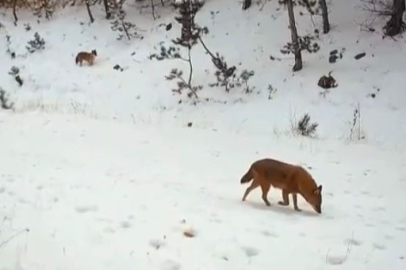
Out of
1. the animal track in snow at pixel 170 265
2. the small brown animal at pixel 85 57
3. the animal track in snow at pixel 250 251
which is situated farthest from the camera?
the small brown animal at pixel 85 57

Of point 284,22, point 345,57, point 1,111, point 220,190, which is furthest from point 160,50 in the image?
point 220,190

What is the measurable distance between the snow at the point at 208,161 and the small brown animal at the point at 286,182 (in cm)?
14

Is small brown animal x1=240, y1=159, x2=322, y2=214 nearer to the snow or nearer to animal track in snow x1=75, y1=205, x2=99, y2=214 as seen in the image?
the snow

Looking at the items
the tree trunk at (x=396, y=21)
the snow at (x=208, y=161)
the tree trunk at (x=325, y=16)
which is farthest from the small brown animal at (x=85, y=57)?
the tree trunk at (x=396, y=21)

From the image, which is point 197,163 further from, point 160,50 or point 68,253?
point 160,50

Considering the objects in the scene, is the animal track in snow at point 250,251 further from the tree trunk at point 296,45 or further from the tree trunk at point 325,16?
the tree trunk at point 325,16

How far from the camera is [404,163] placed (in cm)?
895

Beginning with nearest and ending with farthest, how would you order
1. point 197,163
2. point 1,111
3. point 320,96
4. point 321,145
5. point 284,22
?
point 197,163, point 321,145, point 1,111, point 320,96, point 284,22

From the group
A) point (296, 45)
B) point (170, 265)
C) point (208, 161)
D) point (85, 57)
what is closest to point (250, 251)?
point (170, 265)

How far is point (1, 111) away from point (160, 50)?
985 cm

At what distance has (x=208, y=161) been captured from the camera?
343 inches

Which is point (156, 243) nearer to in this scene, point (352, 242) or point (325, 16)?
point (352, 242)

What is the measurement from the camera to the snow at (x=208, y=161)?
4.65 m

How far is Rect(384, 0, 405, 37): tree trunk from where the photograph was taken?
18034 mm
